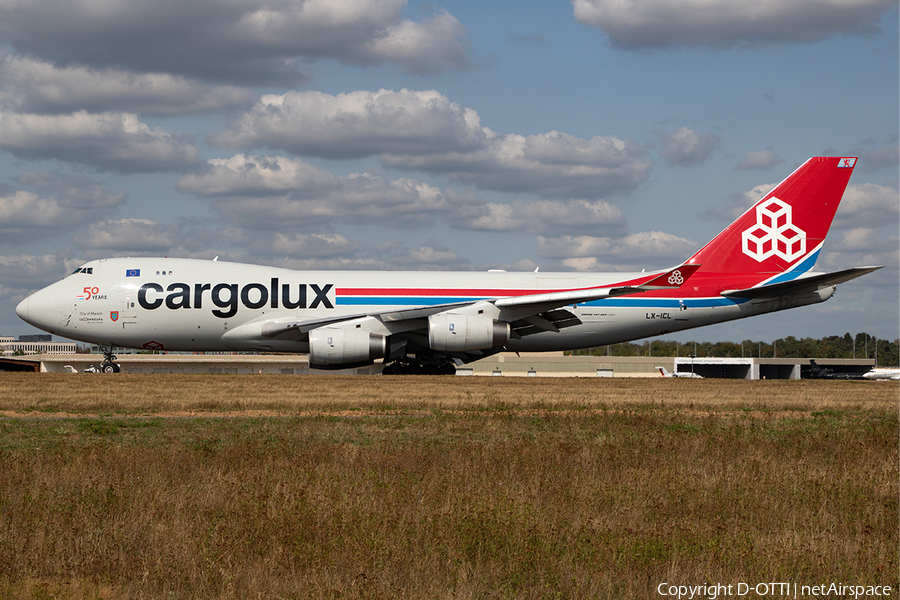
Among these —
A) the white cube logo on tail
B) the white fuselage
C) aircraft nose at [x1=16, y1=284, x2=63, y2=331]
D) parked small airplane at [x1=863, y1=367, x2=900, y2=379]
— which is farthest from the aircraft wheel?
parked small airplane at [x1=863, y1=367, x2=900, y2=379]

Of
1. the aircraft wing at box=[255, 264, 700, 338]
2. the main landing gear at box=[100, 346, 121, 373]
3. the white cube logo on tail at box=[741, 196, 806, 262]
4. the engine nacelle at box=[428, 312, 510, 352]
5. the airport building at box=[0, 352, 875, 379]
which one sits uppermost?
the white cube logo on tail at box=[741, 196, 806, 262]

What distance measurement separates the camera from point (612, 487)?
1026 cm

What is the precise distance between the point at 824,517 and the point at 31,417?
14.9 meters

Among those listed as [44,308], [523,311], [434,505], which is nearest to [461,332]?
[523,311]

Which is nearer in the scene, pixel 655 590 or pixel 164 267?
pixel 655 590

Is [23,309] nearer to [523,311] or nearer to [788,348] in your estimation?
[523,311]

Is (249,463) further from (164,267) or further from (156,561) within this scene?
(164,267)

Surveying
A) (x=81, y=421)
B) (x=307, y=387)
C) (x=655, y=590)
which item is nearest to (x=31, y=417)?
(x=81, y=421)

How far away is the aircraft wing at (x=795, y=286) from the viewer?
1307 inches

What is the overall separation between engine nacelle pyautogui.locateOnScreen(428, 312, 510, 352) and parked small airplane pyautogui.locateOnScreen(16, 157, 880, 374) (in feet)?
0.17

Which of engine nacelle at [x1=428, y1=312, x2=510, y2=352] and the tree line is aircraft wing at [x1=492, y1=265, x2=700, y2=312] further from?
the tree line

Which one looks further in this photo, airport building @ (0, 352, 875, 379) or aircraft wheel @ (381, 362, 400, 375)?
airport building @ (0, 352, 875, 379)

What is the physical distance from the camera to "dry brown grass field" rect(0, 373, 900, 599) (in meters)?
7.04

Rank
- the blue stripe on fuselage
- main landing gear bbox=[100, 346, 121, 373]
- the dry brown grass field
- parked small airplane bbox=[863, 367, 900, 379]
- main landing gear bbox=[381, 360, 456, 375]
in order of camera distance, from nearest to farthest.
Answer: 1. the dry brown grass field
2. the blue stripe on fuselage
3. main landing gear bbox=[100, 346, 121, 373]
4. main landing gear bbox=[381, 360, 456, 375]
5. parked small airplane bbox=[863, 367, 900, 379]
